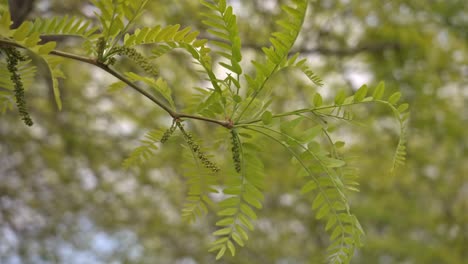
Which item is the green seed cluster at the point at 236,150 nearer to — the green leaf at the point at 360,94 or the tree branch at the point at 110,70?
the tree branch at the point at 110,70

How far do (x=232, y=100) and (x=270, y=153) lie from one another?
1.47 meters

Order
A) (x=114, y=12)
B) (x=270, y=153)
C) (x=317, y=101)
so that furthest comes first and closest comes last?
(x=270, y=153), (x=317, y=101), (x=114, y=12)

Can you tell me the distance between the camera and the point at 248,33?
2.43m

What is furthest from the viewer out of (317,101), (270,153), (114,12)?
(270,153)

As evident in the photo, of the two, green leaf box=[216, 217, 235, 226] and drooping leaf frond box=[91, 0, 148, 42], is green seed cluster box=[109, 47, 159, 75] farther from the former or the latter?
green leaf box=[216, 217, 235, 226]

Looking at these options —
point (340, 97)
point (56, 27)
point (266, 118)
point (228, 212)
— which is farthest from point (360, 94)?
point (56, 27)

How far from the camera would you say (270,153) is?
2.09 metres

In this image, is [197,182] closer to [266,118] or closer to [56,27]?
[266,118]

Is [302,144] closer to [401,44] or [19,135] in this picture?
[401,44]

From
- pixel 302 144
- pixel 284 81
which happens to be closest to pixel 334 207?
pixel 302 144

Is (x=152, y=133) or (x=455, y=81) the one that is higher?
(x=455, y=81)

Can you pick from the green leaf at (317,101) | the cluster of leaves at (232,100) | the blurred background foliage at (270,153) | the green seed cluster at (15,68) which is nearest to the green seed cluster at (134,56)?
the cluster of leaves at (232,100)

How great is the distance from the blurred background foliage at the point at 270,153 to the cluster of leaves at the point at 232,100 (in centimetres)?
140

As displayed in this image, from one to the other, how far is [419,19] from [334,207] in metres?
2.27
